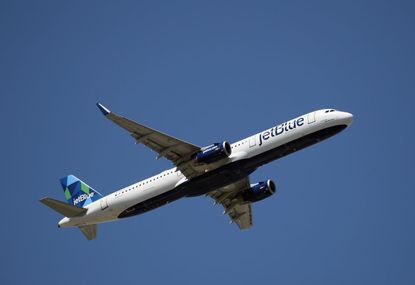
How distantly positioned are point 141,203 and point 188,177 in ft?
16.2

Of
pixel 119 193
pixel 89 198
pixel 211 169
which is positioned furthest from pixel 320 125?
pixel 89 198

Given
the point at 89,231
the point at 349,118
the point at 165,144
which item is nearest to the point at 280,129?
the point at 349,118

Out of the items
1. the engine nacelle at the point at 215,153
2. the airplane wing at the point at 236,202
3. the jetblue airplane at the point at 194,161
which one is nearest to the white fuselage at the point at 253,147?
the jetblue airplane at the point at 194,161

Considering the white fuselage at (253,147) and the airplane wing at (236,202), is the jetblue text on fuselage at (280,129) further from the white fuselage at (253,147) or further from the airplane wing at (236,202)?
the airplane wing at (236,202)

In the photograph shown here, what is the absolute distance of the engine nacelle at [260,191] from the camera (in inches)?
2598

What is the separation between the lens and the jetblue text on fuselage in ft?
189

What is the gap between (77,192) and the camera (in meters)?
68.7

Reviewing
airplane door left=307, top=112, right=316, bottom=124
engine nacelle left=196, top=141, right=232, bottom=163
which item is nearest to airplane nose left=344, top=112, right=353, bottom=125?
airplane door left=307, top=112, right=316, bottom=124

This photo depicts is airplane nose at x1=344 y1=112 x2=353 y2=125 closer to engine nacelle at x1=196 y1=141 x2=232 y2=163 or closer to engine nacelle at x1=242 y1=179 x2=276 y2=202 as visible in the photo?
engine nacelle at x1=196 y1=141 x2=232 y2=163

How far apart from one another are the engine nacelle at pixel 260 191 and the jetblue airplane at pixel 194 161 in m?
6.69

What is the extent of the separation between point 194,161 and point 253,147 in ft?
16.5

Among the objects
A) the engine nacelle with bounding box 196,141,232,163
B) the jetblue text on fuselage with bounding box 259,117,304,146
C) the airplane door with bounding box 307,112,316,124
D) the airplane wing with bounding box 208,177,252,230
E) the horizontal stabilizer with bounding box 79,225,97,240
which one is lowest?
the horizontal stabilizer with bounding box 79,225,97,240

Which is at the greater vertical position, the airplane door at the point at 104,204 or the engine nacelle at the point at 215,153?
the engine nacelle at the point at 215,153

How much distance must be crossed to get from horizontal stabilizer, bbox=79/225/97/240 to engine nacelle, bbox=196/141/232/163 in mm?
15041
